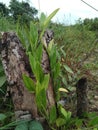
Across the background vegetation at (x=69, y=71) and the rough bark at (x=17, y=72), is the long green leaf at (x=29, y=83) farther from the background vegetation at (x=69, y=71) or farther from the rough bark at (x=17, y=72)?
the background vegetation at (x=69, y=71)

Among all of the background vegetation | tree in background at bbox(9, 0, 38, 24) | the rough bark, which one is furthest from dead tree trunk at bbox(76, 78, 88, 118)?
tree in background at bbox(9, 0, 38, 24)

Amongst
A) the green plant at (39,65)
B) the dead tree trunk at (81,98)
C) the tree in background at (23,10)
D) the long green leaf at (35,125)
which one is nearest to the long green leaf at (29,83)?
the green plant at (39,65)

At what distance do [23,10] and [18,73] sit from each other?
2243mm

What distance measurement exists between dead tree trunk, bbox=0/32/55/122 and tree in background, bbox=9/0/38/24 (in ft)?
5.92

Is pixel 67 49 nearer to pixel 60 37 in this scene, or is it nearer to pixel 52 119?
pixel 60 37

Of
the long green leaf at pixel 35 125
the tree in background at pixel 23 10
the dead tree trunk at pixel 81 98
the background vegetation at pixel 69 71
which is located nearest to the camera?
the long green leaf at pixel 35 125

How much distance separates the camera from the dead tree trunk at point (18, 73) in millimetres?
1769

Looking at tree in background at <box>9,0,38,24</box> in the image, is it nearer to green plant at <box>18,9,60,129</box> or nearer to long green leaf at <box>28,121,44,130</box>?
green plant at <box>18,9,60,129</box>

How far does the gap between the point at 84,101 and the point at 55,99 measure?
184 mm

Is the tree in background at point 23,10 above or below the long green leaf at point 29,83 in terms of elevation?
above

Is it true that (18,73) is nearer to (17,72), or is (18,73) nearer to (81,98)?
(17,72)

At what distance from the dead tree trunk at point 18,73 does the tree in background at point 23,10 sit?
181 cm

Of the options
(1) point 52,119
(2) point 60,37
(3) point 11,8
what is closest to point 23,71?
(1) point 52,119

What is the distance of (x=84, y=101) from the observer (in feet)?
6.36
